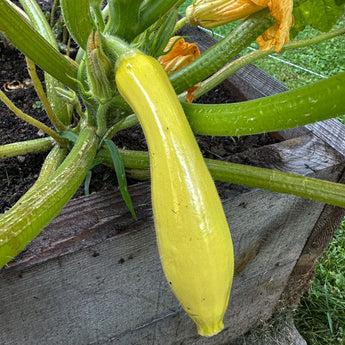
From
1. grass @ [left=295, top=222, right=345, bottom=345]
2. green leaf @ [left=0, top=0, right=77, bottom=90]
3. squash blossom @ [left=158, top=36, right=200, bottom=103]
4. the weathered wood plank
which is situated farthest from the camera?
grass @ [left=295, top=222, right=345, bottom=345]

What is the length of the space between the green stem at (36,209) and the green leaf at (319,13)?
22.1 inches

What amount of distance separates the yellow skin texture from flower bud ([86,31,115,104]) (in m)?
0.14

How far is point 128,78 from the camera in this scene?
2.13 feet

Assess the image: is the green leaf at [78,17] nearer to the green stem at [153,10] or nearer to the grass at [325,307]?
the green stem at [153,10]

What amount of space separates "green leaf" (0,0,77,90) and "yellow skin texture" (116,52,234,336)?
0.27 m

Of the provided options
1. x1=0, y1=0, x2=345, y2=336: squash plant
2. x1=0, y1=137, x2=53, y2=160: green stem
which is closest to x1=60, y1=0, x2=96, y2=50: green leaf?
x1=0, y1=0, x2=345, y2=336: squash plant

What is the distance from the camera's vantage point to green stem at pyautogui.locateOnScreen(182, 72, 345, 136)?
657 millimetres

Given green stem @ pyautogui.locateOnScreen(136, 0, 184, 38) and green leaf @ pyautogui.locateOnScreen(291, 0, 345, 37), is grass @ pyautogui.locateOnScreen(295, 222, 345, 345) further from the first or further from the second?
green stem @ pyautogui.locateOnScreen(136, 0, 184, 38)

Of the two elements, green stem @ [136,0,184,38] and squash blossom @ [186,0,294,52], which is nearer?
Result: squash blossom @ [186,0,294,52]

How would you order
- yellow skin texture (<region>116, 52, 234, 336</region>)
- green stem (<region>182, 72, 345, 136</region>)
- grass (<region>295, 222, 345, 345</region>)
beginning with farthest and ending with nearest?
grass (<region>295, 222, 345, 345</region>)
green stem (<region>182, 72, 345, 136</region>)
yellow skin texture (<region>116, 52, 234, 336</region>)

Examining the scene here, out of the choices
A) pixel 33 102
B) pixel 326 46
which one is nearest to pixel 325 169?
pixel 33 102

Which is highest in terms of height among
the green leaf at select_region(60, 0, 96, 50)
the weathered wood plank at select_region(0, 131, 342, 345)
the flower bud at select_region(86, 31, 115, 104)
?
the green leaf at select_region(60, 0, 96, 50)

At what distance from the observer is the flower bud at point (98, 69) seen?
0.73 m

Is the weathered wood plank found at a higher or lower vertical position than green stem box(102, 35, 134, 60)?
lower
